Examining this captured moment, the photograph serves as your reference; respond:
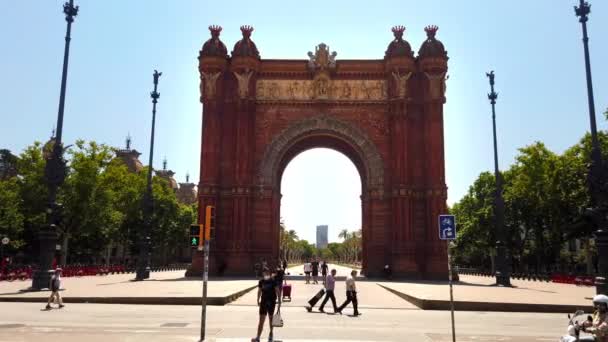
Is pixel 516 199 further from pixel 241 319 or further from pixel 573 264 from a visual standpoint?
pixel 241 319

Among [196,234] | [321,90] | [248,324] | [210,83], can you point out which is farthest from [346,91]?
[196,234]

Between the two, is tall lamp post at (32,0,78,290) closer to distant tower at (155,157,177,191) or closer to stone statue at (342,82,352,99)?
stone statue at (342,82,352,99)

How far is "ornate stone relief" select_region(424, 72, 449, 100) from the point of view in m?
43.3

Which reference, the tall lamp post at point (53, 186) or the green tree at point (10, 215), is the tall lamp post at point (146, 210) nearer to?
the tall lamp post at point (53, 186)

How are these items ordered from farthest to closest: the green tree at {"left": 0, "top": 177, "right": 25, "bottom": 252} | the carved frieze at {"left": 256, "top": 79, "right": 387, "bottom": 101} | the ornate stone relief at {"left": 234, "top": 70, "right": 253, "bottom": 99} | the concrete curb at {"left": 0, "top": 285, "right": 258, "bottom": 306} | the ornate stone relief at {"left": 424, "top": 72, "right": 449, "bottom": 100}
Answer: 1. the green tree at {"left": 0, "top": 177, "right": 25, "bottom": 252}
2. the carved frieze at {"left": 256, "top": 79, "right": 387, "bottom": 101}
3. the ornate stone relief at {"left": 234, "top": 70, "right": 253, "bottom": 99}
4. the ornate stone relief at {"left": 424, "top": 72, "right": 449, "bottom": 100}
5. the concrete curb at {"left": 0, "top": 285, "right": 258, "bottom": 306}

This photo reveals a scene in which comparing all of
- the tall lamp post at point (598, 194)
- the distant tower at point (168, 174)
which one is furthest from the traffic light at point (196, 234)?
the distant tower at point (168, 174)

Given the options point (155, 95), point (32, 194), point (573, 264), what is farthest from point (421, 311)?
point (573, 264)

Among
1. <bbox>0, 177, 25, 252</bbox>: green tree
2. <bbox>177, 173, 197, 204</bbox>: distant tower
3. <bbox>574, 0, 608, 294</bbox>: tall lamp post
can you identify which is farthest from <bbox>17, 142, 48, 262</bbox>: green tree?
<bbox>177, 173, 197, 204</bbox>: distant tower

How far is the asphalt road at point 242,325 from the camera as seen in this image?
1259 centimetres

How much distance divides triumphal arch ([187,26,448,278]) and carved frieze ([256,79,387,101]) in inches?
3.5

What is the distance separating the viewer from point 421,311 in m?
19.8

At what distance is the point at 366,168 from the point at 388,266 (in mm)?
8812

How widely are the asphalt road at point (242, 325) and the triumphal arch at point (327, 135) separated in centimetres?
2246

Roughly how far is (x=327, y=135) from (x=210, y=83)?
36.5ft
